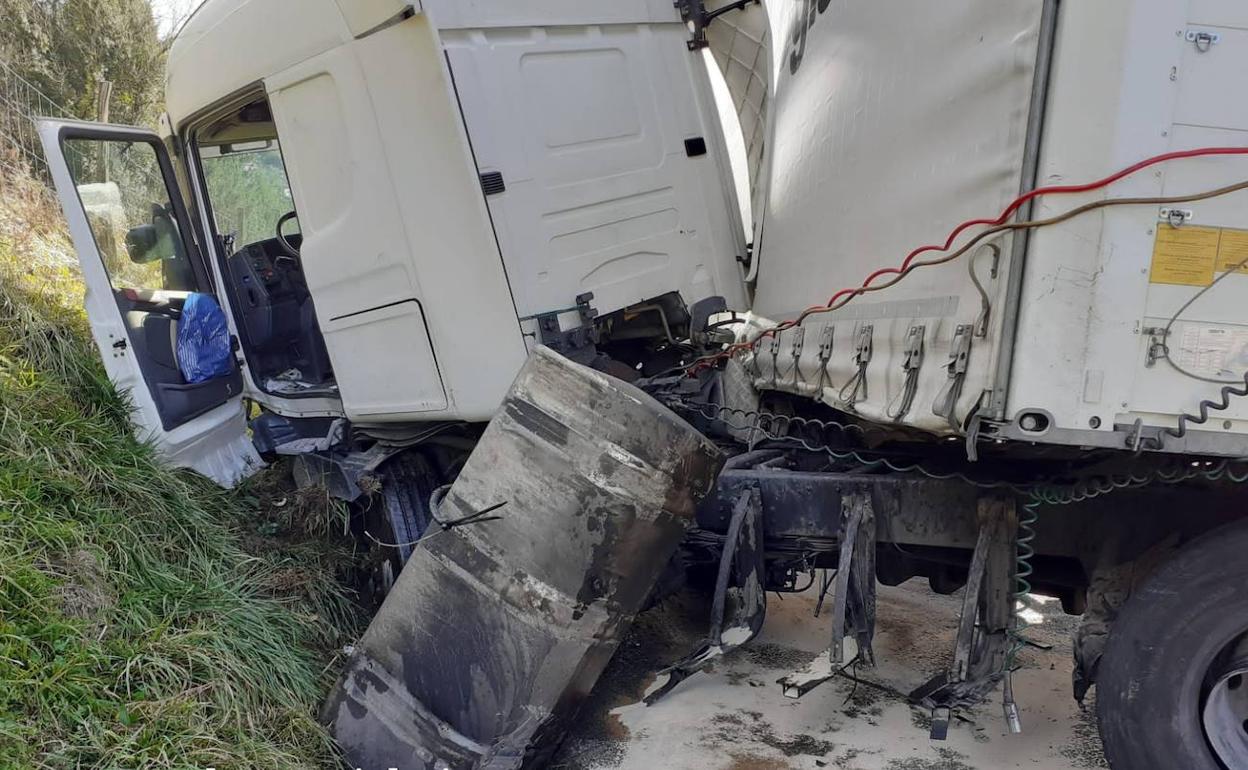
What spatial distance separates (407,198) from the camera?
392 centimetres

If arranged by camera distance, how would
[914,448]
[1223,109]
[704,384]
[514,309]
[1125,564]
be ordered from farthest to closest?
[704,384], [514,309], [914,448], [1125,564], [1223,109]

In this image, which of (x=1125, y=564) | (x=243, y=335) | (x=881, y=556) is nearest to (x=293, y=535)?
(x=243, y=335)

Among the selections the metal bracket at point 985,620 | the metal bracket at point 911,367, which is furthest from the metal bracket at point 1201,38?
the metal bracket at point 985,620

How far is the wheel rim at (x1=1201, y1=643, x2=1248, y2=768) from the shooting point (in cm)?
243

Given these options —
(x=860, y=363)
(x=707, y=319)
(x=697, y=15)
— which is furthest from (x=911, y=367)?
(x=697, y=15)

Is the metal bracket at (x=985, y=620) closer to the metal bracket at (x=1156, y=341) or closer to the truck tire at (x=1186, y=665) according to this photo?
the truck tire at (x=1186, y=665)

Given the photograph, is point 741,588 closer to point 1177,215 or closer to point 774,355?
point 774,355

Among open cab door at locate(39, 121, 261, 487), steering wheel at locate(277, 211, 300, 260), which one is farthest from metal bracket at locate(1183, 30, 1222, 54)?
open cab door at locate(39, 121, 261, 487)

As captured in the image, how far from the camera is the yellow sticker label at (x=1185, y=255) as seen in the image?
212 centimetres

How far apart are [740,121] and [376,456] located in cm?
232

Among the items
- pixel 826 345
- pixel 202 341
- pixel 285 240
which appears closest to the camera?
pixel 826 345

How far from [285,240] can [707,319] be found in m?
2.30

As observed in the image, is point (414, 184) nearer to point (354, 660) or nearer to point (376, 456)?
point (376, 456)

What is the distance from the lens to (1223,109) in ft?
6.82
